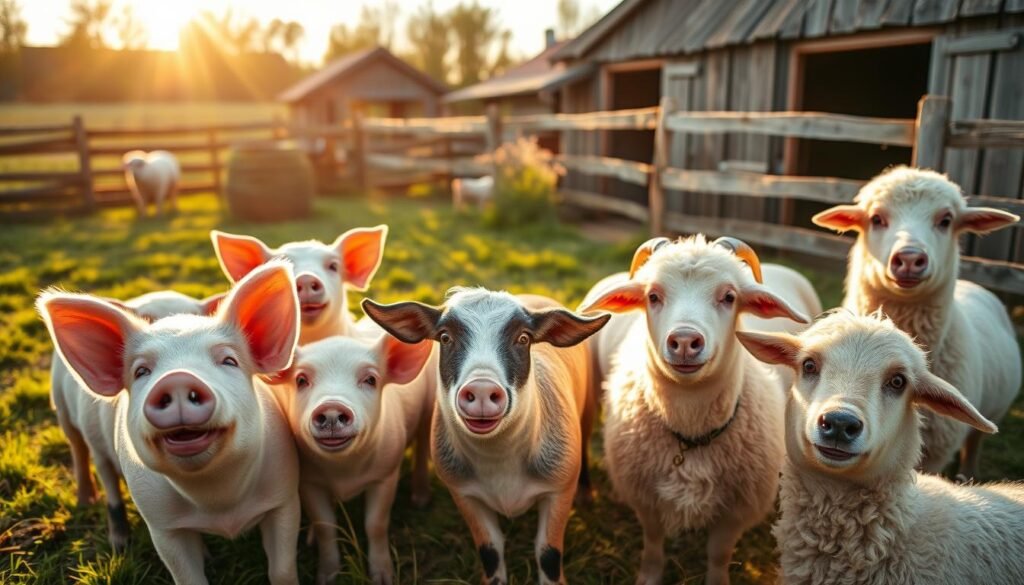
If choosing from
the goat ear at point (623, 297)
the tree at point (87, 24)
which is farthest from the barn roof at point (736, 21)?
the tree at point (87, 24)

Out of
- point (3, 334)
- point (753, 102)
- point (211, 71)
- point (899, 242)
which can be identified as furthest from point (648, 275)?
point (211, 71)

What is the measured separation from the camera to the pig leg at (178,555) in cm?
285

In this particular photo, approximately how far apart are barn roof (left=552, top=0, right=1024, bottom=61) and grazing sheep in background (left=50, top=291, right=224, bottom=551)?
798 centimetres

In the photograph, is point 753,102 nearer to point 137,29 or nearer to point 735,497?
point 735,497

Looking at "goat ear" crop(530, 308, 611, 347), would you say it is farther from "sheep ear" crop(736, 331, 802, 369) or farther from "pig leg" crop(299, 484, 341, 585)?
"pig leg" crop(299, 484, 341, 585)

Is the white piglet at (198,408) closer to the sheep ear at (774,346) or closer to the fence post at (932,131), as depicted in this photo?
the sheep ear at (774,346)

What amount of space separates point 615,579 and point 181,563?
204cm

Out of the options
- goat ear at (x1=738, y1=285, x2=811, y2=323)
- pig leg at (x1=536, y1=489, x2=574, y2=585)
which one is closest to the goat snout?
goat ear at (x1=738, y1=285, x2=811, y2=323)

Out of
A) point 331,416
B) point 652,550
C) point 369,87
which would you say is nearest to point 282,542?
point 331,416

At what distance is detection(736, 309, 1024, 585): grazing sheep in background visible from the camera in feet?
7.74

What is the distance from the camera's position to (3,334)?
248 inches

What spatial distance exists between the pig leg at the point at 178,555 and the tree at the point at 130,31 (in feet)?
188

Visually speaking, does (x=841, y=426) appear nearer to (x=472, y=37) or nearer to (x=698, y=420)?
(x=698, y=420)

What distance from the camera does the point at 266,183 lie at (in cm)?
1291
